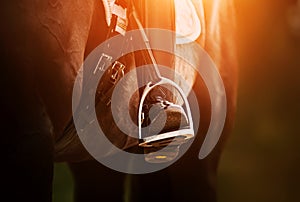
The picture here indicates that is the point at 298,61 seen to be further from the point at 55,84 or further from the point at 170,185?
the point at 55,84

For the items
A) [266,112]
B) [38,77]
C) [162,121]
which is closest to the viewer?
[38,77]

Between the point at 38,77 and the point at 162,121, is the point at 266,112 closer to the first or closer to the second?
the point at 162,121

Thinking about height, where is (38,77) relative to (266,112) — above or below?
above

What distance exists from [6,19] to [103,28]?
35 cm

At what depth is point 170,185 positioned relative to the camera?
97.7 inches

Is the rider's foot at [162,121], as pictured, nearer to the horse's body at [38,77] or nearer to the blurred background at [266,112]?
the horse's body at [38,77]

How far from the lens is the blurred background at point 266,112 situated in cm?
266

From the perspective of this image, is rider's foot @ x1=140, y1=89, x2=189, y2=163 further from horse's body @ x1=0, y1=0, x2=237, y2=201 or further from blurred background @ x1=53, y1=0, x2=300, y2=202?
blurred background @ x1=53, y1=0, x2=300, y2=202

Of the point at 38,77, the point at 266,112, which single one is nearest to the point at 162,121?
the point at 38,77

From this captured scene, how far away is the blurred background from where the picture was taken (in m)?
2.66

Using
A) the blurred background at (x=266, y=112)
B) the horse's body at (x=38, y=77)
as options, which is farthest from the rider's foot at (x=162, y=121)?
the blurred background at (x=266, y=112)

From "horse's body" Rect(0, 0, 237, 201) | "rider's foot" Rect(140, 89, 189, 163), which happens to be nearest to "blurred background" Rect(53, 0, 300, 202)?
"rider's foot" Rect(140, 89, 189, 163)

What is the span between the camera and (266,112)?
2732mm

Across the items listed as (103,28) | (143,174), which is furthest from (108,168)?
(103,28)
